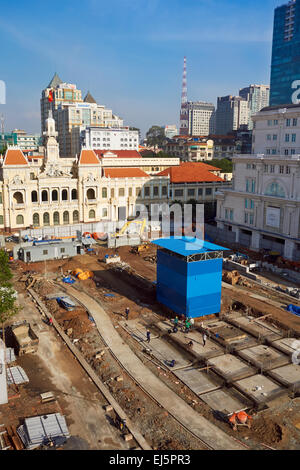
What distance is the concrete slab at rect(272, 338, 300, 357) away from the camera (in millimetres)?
34281

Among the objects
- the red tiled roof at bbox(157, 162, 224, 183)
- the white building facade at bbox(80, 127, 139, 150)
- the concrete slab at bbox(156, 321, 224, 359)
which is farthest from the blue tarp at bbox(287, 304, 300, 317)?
the white building facade at bbox(80, 127, 139, 150)

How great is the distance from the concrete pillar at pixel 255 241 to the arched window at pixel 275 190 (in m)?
6.53

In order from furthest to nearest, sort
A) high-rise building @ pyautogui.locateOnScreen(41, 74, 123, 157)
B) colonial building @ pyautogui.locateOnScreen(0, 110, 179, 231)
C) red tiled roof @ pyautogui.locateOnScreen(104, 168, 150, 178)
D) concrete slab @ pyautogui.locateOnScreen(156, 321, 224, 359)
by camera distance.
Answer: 1. high-rise building @ pyautogui.locateOnScreen(41, 74, 123, 157)
2. red tiled roof @ pyautogui.locateOnScreen(104, 168, 150, 178)
3. colonial building @ pyautogui.locateOnScreen(0, 110, 179, 231)
4. concrete slab @ pyautogui.locateOnScreen(156, 321, 224, 359)

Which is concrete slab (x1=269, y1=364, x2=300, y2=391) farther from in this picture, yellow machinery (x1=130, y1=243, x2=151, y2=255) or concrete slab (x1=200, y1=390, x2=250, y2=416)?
yellow machinery (x1=130, y1=243, x2=151, y2=255)

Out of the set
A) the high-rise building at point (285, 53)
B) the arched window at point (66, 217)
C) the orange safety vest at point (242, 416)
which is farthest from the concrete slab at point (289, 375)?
the high-rise building at point (285, 53)

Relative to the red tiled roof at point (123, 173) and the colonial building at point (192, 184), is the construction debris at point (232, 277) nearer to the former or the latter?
the red tiled roof at point (123, 173)

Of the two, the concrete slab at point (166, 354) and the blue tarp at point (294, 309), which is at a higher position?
the blue tarp at point (294, 309)

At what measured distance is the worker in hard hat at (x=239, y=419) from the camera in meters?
24.9

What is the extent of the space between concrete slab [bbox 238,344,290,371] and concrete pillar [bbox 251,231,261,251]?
30.8 meters

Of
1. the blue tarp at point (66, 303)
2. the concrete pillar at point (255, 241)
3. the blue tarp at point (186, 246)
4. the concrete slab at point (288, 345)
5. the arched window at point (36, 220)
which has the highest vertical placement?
the blue tarp at point (186, 246)

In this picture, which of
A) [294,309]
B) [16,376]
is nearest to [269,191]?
[294,309]

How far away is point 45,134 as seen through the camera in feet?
262

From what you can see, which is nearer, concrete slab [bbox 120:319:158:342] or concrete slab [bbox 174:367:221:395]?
concrete slab [bbox 174:367:221:395]

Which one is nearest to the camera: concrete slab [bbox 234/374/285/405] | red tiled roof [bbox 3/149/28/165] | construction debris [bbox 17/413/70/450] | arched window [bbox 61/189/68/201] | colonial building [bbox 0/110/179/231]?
construction debris [bbox 17/413/70/450]
